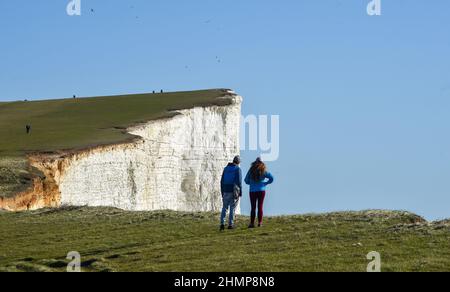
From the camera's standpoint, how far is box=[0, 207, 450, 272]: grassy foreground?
72.0 ft

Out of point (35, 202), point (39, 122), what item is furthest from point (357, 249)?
point (39, 122)

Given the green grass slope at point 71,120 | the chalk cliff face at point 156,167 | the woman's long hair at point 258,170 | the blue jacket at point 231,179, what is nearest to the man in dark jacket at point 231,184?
the blue jacket at point 231,179

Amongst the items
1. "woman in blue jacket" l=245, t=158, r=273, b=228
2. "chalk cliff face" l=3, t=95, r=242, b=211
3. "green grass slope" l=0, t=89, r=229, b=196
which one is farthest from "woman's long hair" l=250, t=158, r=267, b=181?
"green grass slope" l=0, t=89, r=229, b=196

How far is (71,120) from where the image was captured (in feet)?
264

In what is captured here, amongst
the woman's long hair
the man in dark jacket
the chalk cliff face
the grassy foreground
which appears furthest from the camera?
the chalk cliff face

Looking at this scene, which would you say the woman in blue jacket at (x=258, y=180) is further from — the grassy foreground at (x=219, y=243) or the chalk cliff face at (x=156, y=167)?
the chalk cliff face at (x=156, y=167)

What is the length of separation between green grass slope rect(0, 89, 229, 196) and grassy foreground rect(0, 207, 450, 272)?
15.0 meters

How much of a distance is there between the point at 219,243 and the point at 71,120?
56.5 meters

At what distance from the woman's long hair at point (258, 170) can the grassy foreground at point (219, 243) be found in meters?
1.64

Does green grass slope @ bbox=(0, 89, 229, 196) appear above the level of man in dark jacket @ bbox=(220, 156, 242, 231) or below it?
above

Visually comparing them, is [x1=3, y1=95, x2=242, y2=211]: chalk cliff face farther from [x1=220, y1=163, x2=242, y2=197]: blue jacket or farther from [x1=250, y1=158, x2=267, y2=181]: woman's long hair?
[x1=250, y1=158, x2=267, y2=181]: woman's long hair

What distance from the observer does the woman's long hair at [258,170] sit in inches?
1122

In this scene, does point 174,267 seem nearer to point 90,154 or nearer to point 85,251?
point 85,251

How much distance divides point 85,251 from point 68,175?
33.2 metres
